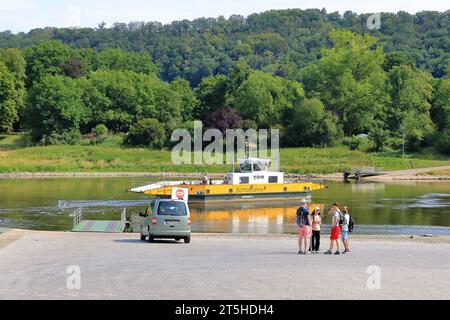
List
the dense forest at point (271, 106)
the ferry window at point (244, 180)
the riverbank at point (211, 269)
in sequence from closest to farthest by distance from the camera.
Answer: the riverbank at point (211, 269) → the ferry window at point (244, 180) → the dense forest at point (271, 106)

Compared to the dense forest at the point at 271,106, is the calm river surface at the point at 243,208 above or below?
below

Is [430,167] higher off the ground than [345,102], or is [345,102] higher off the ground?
[345,102]

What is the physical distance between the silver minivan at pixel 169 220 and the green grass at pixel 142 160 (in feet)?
262

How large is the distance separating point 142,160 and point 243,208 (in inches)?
2025

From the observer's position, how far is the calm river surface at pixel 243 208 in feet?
180

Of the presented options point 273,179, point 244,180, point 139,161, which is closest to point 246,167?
point 244,180

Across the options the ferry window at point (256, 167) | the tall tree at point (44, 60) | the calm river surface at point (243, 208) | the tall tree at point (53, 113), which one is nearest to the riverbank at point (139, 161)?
the tall tree at point (53, 113)

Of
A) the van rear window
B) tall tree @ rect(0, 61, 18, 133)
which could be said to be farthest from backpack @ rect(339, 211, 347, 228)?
tall tree @ rect(0, 61, 18, 133)

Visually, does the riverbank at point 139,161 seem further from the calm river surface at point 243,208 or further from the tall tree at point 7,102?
the calm river surface at point 243,208

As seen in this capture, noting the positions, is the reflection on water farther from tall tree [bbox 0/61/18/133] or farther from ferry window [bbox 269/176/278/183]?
tall tree [bbox 0/61/18/133]

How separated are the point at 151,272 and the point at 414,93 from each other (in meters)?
122

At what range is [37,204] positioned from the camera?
226 feet
